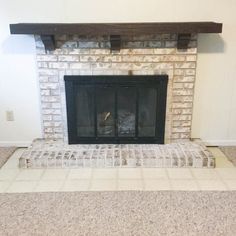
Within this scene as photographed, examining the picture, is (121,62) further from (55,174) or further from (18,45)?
(55,174)

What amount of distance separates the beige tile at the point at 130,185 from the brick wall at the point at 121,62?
2.67 ft

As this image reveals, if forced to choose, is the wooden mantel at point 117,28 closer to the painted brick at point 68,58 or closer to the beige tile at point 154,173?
the painted brick at point 68,58

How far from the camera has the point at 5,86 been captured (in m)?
2.79

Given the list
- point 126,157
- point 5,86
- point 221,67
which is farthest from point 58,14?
point 221,67

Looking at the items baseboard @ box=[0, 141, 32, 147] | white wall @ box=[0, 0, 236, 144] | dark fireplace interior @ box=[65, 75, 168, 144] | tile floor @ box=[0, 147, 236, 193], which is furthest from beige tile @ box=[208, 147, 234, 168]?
baseboard @ box=[0, 141, 32, 147]

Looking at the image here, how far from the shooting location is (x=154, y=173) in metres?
2.41

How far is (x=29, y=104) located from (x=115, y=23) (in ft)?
3.79

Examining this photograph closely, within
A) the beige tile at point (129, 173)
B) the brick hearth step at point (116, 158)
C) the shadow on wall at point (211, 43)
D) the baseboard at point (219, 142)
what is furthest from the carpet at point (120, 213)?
the shadow on wall at point (211, 43)

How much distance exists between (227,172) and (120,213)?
3.56ft

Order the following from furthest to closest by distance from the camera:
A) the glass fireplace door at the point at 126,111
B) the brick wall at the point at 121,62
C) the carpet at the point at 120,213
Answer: the glass fireplace door at the point at 126,111 < the brick wall at the point at 121,62 < the carpet at the point at 120,213

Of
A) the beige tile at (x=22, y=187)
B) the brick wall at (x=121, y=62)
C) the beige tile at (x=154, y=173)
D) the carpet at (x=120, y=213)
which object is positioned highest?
the brick wall at (x=121, y=62)

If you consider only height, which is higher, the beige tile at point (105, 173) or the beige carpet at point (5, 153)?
the beige carpet at point (5, 153)

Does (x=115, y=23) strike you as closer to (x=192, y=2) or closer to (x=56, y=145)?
(x=192, y=2)

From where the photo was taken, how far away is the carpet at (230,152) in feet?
8.75
